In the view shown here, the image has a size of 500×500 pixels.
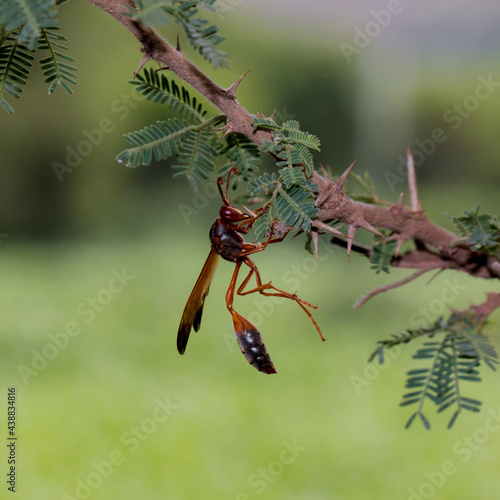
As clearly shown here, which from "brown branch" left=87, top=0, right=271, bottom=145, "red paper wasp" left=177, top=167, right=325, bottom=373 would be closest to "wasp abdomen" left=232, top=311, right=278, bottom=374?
"red paper wasp" left=177, top=167, right=325, bottom=373

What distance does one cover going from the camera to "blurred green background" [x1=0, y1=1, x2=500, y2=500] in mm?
991

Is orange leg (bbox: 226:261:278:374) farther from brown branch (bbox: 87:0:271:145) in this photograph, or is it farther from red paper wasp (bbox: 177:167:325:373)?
brown branch (bbox: 87:0:271:145)

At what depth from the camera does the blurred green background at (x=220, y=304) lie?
99 centimetres

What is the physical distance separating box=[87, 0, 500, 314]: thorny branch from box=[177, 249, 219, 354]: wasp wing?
0.08 m

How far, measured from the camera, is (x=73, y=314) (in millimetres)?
1664

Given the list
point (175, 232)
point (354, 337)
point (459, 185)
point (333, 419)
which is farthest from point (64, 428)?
point (459, 185)

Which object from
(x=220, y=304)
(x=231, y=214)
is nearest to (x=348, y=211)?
(x=231, y=214)

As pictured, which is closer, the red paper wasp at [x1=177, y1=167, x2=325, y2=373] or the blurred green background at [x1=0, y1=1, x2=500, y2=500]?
the red paper wasp at [x1=177, y1=167, x2=325, y2=373]

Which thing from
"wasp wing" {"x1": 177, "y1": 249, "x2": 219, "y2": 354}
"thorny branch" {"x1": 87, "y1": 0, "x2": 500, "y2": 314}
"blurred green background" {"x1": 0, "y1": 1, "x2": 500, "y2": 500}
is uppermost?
"thorny branch" {"x1": 87, "y1": 0, "x2": 500, "y2": 314}

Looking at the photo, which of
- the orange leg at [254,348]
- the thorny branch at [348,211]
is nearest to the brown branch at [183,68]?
the thorny branch at [348,211]

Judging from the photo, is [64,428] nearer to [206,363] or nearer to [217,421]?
[217,421]

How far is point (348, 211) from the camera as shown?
13.0 inches

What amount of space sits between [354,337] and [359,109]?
1045 mm

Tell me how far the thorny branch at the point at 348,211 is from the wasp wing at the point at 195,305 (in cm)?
8
